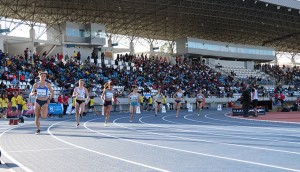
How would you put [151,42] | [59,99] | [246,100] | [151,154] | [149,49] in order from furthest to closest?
[149,49]
[151,42]
[59,99]
[246,100]
[151,154]

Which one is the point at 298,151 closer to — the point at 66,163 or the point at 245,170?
the point at 245,170

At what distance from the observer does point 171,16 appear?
6016cm

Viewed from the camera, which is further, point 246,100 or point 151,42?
point 151,42

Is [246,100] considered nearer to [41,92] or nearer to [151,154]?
[41,92]

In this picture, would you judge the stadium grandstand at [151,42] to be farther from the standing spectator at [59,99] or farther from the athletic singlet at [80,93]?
the athletic singlet at [80,93]

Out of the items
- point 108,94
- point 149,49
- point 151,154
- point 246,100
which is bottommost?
point 151,154

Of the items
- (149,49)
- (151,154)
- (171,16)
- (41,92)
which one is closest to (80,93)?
(41,92)

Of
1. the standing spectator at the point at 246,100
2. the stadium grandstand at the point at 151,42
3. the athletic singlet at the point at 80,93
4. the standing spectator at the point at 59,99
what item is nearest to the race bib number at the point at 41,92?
the athletic singlet at the point at 80,93

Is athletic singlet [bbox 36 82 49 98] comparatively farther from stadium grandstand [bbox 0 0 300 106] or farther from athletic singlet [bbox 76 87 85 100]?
stadium grandstand [bbox 0 0 300 106]

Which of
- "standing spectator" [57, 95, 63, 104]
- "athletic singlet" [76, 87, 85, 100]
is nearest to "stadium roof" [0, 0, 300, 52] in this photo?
"standing spectator" [57, 95, 63, 104]

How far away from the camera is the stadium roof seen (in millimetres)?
52688

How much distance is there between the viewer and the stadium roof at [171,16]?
52.7 meters

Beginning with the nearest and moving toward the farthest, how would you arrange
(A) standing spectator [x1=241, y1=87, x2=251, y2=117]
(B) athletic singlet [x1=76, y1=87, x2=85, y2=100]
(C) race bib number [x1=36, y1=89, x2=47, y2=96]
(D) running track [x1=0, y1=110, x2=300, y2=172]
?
1. (D) running track [x1=0, y1=110, x2=300, y2=172]
2. (C) race bib number [x1=36, y1=89, x2=47, y2=96]
3. (B) athletic singlet [x1=76, y1=87, x2=85, y2=100]
4. (A) standing spectator [x1=241, y1=87, x2=251, y2=117]

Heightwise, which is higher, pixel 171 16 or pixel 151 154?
pixel 171 16
